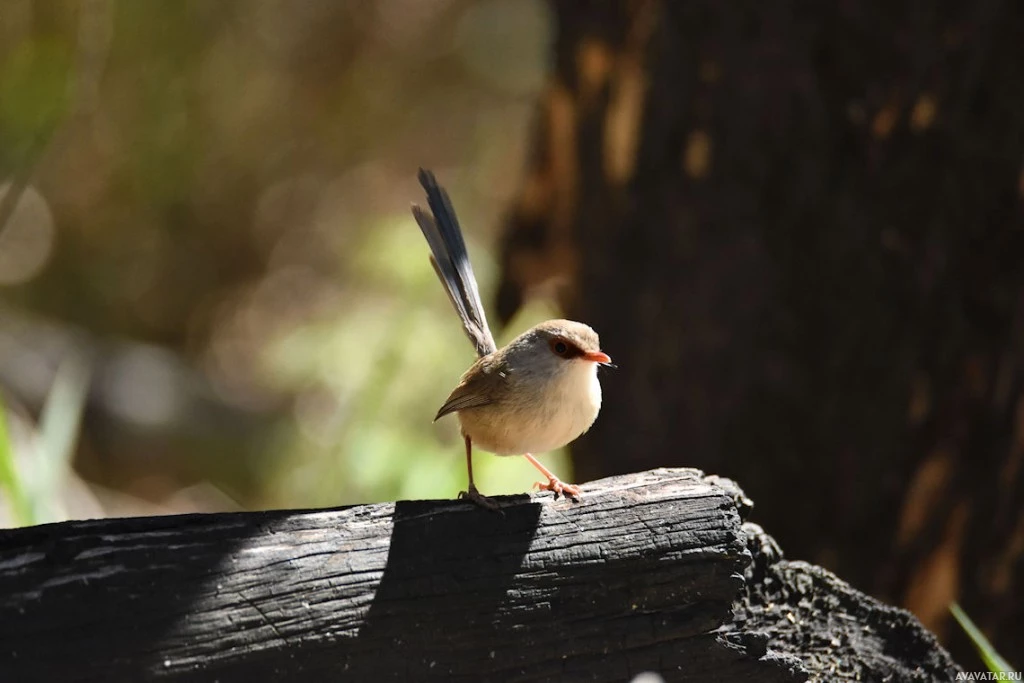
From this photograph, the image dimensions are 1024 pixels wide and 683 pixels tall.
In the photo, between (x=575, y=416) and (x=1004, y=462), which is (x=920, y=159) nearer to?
(x=1004, y=462)

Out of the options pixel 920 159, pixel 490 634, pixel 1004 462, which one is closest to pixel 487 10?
pixel 920 159

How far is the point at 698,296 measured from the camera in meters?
5.04

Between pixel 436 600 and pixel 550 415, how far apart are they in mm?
744

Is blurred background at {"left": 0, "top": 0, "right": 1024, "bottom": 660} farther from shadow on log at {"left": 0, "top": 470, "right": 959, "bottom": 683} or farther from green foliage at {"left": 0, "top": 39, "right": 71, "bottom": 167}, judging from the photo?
shadow on log at {"left": 0, "top": 470, "right": 959, "bottom": 683}

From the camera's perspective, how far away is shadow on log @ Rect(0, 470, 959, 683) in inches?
84.9

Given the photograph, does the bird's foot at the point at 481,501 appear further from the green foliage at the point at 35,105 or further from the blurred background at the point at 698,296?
the green foliage at the point at 35,105

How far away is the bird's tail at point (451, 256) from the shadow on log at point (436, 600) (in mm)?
914

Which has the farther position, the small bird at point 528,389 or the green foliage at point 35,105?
the green foliage at point 35,105

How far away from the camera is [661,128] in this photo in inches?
199

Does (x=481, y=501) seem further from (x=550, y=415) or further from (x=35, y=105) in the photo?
(x=35, y=105)

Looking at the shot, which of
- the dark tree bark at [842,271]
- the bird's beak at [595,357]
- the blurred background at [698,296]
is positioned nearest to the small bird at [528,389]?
the bird's beak at [595,357]

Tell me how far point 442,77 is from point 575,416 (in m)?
8.50

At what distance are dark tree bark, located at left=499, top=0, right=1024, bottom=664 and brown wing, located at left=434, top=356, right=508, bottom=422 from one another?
216cm

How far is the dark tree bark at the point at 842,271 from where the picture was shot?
14.3ft
